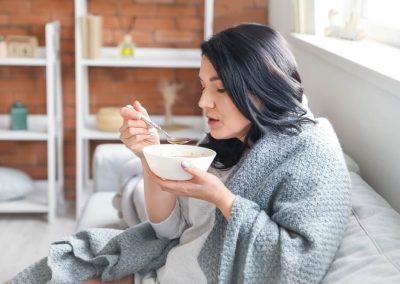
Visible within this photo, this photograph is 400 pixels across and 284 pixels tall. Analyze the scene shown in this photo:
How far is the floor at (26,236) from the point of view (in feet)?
10.7

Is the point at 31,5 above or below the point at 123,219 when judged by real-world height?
above

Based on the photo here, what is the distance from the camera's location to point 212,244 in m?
1.48

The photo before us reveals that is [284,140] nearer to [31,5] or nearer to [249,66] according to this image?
[249,66]

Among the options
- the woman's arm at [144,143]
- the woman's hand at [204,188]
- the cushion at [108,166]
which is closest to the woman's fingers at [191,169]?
the woman's hand at [204,188]

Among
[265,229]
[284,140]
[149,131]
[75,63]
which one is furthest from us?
[75,63]

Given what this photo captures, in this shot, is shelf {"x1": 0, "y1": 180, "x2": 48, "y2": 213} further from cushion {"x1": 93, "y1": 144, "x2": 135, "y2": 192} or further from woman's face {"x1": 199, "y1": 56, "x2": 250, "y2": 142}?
woman's face {"x1": 199, "y1": 56, "x2": 250, "y2": 142}

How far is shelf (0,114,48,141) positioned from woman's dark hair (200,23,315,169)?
93.2 inches

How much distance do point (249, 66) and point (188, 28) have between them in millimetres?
2578

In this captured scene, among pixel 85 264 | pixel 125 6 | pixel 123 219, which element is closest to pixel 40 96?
pixel 125 6

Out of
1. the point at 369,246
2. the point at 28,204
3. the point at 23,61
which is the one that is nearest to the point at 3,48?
the point at 23,61

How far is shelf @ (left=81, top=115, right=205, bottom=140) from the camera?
12.6 feet

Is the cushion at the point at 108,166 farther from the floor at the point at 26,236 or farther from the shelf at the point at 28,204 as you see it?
the shelf at the point at 28,204

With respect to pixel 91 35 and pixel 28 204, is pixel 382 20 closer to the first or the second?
pixel 91 35

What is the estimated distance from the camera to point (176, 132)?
3910 millimetres
